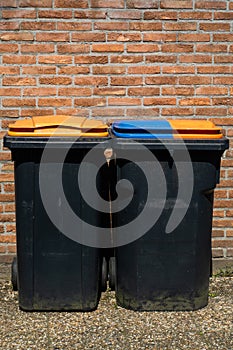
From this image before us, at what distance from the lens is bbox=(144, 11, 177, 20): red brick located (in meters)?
4.79

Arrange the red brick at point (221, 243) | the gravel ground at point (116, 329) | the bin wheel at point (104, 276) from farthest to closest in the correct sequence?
1. the red brick at point (221, 243)
2. the bin wheel at point (104, 276)
3. the gravel ground at point (116, 329)

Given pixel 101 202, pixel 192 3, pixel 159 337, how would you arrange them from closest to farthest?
pixel 159 337, pixel 101 202, pixel 192 3

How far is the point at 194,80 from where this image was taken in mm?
4898

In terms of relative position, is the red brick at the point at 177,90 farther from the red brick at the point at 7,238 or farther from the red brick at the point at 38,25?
the red brick at the point at 7,238

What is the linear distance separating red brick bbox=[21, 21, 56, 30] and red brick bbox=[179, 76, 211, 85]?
3.77ft

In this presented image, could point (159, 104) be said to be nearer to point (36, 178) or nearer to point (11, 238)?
point (36, 178)

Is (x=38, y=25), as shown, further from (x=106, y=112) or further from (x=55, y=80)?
(x=106, y=112)

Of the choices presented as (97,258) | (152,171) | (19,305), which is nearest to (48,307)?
(19,305)

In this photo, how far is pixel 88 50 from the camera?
4.81 metres

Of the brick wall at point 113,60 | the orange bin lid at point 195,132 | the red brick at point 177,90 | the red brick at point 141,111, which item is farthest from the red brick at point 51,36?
the orange bin lid at point 195,132

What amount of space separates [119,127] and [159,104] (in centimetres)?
89

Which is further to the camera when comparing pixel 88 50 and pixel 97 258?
pixel 88 50

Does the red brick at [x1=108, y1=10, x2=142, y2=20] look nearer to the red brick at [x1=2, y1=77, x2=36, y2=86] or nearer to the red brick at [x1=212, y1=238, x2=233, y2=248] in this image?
the red brick at [x1=2, y1=77, x2=36, y2=86]

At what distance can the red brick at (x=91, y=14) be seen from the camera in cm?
476
